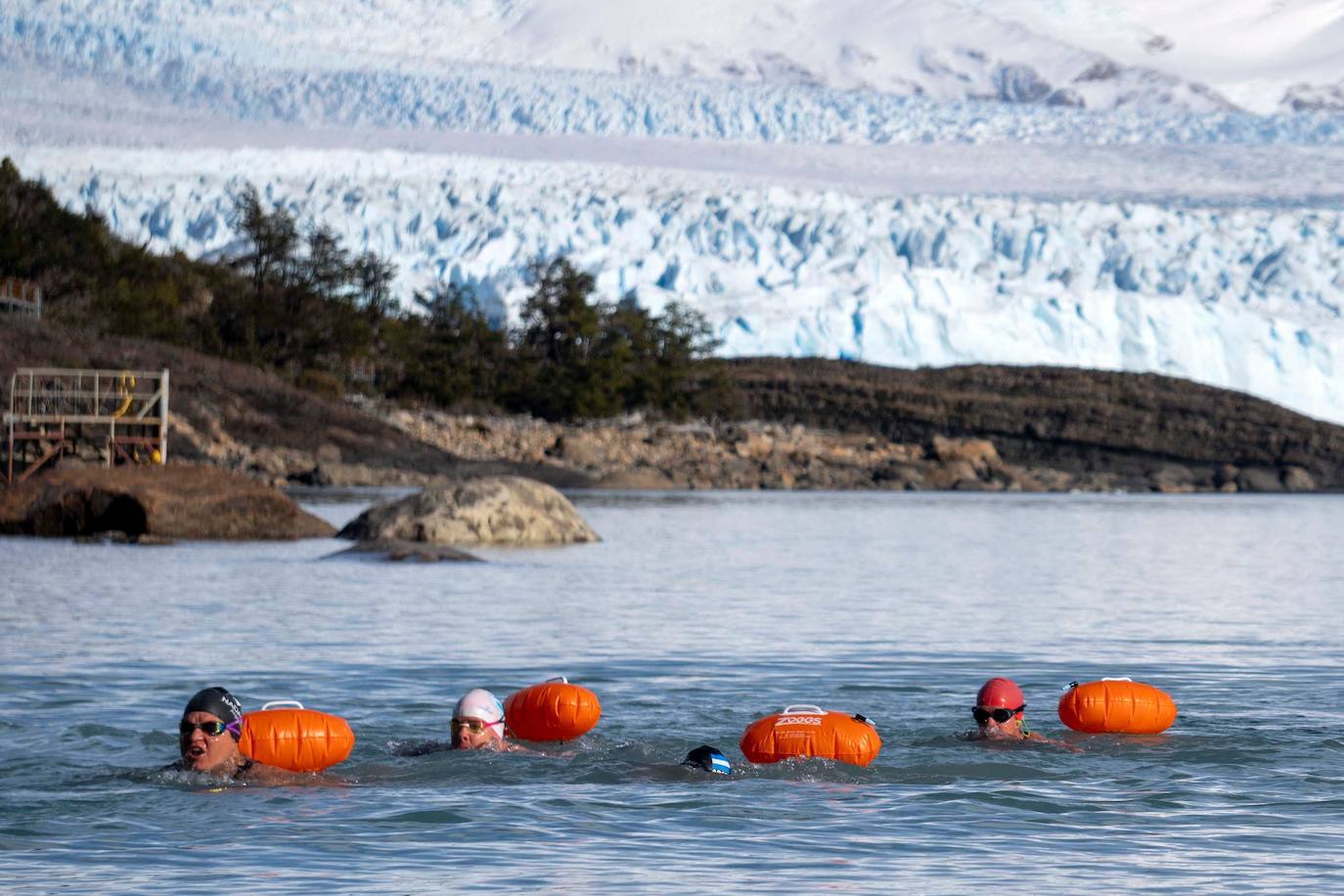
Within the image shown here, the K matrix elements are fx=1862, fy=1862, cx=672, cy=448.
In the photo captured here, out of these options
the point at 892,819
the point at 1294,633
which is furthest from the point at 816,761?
the point at 1294,633

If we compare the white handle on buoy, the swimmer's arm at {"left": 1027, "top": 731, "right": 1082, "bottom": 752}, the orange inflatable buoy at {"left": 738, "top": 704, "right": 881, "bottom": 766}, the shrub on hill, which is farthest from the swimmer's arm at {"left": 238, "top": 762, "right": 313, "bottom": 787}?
the shrub on hill

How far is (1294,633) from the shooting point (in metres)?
18.0

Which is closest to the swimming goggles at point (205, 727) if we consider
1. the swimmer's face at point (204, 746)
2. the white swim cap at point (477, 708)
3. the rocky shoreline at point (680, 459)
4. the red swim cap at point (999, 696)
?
the swimmer's face at point (204, 746)

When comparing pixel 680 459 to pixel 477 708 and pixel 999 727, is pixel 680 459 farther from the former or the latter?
pixel 477 708

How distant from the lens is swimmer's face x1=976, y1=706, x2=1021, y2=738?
1026cm

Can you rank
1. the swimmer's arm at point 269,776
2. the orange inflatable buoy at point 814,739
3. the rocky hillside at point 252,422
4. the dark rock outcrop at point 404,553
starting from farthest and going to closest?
the rocky hillside at point 252,422
the dark rock outcrop at point 404,553
the orange inflatable buoy at point 814,739
the swimmer's arm at point 269,776

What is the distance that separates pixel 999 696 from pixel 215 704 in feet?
13.9

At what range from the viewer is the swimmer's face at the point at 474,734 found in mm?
9633

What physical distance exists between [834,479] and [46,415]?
41484mm

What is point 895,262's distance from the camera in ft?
339

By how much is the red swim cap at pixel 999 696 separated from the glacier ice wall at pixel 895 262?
8595cm

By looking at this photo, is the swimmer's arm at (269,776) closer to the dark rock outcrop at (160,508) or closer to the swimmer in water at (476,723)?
the swimmer in water at (476,723)

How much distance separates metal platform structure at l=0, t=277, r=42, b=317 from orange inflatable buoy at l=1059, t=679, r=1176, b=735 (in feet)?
170

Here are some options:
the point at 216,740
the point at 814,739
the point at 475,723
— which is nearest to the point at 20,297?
the point at 475,723
